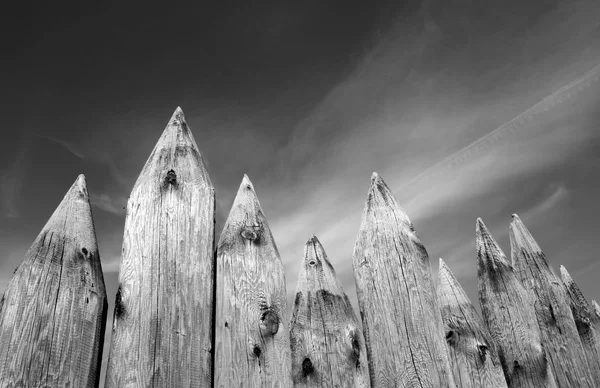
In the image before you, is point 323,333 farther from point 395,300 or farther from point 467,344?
point 467,344

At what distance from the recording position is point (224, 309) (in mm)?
2377

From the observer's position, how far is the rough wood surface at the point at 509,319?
3307mm

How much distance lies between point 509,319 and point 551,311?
0.80 metres

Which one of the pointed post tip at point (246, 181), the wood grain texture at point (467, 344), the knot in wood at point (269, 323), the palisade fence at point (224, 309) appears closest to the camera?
the palisade fence at point (224, 309)

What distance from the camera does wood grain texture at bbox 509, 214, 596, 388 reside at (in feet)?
12.3

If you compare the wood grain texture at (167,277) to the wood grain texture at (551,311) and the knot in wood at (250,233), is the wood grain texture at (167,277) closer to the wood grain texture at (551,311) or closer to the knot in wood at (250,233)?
the knot in wood at (250,233)

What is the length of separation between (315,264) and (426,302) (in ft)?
2.53

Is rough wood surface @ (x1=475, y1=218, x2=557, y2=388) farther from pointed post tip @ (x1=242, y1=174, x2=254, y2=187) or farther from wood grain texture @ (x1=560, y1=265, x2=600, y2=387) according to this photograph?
pointed post tip @ (x1=242, y1=174, x2=254, y2=187)

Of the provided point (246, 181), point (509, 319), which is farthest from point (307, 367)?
point (509, 319)

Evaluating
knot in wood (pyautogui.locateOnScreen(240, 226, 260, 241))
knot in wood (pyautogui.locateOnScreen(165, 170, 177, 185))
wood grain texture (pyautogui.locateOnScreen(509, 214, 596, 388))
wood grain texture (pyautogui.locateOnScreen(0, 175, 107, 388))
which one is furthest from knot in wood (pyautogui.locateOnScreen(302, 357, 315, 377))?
wood grain texture (pyautogui.locateOnScreen(509, 214, 596, 388))

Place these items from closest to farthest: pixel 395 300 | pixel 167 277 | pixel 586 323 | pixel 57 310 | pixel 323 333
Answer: pixel 57 310, pixel 167 277, pixel 323 333, pixel 395 300, pixel 586 323

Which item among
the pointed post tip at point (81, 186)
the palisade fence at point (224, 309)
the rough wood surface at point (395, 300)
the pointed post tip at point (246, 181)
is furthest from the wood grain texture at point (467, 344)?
the pointed post tip at point (81, 186)

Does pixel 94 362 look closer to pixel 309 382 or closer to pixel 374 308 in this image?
pixel 309 382

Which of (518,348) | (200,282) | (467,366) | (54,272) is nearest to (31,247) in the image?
(54,272)
